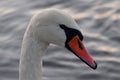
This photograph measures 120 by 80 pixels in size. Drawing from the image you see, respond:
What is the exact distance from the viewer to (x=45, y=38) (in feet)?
17.3

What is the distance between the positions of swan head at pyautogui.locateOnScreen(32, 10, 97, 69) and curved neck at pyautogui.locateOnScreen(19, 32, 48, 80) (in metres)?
0.11

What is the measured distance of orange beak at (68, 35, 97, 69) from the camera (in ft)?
17.4

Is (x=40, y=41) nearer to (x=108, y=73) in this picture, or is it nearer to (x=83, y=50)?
(x=83, y=50)

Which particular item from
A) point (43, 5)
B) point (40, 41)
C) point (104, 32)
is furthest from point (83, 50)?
point (43, 5)

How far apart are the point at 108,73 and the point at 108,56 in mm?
570

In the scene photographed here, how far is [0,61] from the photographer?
30.5 feet

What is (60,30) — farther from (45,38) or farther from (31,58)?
(31,58)

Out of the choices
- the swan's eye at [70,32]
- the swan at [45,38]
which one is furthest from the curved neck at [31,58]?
the swan's eye at [70,32]

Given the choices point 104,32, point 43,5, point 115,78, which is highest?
point 43,5

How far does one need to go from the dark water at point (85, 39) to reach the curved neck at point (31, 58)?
332 cm

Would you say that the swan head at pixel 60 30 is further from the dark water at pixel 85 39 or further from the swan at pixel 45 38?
the dark water at pixel 85 39

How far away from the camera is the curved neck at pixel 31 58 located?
17.4ft

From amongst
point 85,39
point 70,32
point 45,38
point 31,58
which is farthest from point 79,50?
point 85,39

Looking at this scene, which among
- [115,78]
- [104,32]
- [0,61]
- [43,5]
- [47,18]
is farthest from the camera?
[43,5]
